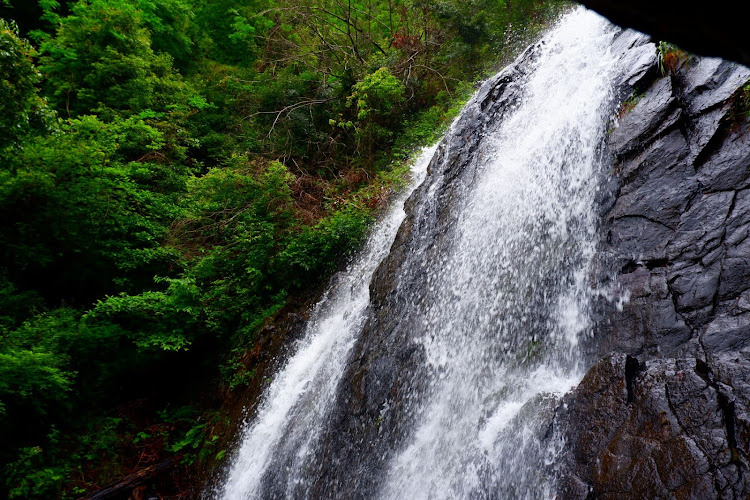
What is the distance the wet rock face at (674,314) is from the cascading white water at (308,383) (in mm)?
3576

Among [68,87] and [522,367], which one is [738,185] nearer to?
[522,367]

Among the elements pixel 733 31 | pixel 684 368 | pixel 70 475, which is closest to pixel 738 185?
pixel 684 368

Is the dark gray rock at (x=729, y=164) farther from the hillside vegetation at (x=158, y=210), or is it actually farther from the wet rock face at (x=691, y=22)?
the hillside vegetation at (x=158, y=210)

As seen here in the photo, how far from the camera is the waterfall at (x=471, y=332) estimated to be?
3926mm

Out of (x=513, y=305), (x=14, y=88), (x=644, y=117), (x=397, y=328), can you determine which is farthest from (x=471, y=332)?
(x=14, y=88)

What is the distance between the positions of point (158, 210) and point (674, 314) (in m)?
9.28

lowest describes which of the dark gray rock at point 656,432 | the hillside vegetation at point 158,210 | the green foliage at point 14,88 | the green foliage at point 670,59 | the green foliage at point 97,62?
the dark gray rock at point 656,432

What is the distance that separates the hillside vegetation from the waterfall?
1.87 m

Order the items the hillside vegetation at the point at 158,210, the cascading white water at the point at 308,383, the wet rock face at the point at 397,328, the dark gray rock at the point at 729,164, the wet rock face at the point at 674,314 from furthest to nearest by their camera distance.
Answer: the hillside vegetation at the point at 158,210, the cascading white water at the point at 308,383, the wet rock face at the point at 397,328, the dark gray rock at the point at 729,164, the wet rock face at the point at 674,314

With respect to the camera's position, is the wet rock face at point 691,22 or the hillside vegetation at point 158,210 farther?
the hillside vegetation at point 158,210

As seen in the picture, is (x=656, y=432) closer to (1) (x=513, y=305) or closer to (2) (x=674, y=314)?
A: (2) (x=674, y=314)

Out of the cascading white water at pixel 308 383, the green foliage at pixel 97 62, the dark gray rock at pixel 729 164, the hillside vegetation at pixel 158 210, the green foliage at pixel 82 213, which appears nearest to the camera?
the dark gray rock at pixel 729 164

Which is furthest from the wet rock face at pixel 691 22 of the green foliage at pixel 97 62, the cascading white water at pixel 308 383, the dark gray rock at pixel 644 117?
the green foliage at pixel 97 62

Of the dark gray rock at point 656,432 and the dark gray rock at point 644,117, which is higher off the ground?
the dark gray rock at point 644,117
